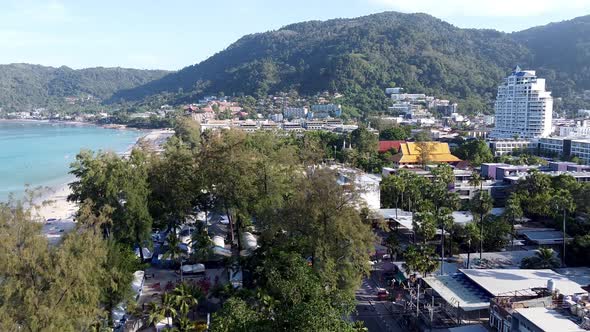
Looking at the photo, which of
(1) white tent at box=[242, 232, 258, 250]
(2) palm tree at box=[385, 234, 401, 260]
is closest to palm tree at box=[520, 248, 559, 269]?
(2) palm tree at box=[385, 234, 401, 260]

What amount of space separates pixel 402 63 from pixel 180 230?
135m

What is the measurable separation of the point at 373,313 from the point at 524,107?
69682 millimetres

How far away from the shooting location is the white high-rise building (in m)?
76.9

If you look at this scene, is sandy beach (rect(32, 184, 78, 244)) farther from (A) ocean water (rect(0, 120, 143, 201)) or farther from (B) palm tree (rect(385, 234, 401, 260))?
(B) palm tree (rect(385, 234, 401, 260))

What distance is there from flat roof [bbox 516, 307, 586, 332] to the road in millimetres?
5127

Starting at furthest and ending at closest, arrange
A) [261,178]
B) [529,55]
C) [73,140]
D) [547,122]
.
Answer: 1. [529,55]
2. [73,140]
3. [547,122]
4. [261,178]

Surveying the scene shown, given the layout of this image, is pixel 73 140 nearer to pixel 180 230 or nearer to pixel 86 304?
pixel 180 230

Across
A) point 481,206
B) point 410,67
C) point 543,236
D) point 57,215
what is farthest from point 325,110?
point 481,206

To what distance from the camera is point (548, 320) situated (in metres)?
15.1

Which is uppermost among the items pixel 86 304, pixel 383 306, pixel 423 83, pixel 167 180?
pixel 423 83

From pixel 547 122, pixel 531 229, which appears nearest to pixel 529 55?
pixel 547 122

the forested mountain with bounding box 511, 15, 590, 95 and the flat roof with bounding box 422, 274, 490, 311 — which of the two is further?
the forested mountain with bounding box 511, 15, 590, 95

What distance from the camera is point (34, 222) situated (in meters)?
13.5

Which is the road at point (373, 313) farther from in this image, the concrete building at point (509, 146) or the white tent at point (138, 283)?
the concrete building at point (509, 146)
